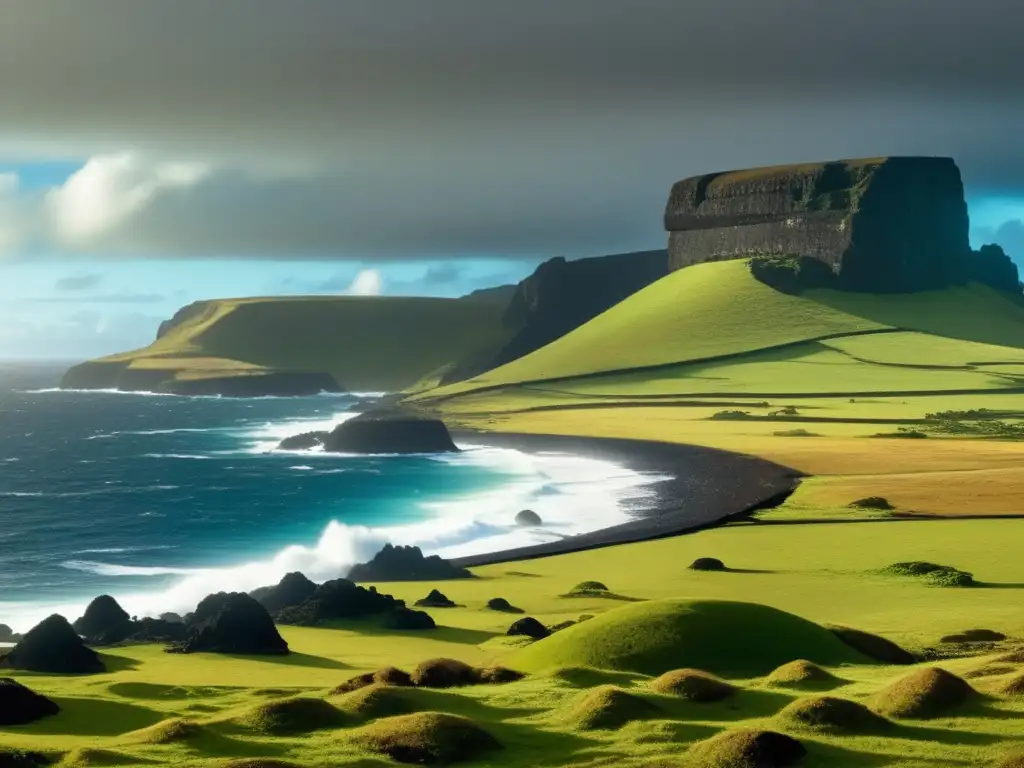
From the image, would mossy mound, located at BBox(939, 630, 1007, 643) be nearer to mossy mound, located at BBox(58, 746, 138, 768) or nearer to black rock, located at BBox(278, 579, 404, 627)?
black rock, located at BBox(278, 579, 404, 627)

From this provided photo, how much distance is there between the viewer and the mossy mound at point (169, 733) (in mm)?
25656

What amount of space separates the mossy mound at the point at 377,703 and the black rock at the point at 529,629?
12.8 metres

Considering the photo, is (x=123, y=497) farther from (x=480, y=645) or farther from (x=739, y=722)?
(x=739, y=722)

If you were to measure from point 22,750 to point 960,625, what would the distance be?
86.9 ft

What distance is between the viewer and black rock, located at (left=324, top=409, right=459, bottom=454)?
14088cm

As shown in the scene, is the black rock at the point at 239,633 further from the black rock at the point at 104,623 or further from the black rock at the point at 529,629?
the black rock at the point at 529,629

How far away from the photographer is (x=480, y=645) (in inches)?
1647

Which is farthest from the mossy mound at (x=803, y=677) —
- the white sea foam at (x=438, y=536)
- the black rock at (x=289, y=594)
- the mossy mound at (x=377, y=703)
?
the white sea foam at (x=438, y=536)

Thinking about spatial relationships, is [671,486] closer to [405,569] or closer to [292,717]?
[405,569]

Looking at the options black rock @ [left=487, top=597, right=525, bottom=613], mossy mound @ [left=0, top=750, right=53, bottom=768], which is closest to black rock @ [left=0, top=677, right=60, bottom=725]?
mossy mound @ [left=0, top=750, right=53, bottom=768]

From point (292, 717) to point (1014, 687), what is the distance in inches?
536

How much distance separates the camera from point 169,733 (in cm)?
2578

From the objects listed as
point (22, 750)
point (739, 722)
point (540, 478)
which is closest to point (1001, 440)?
point (540, 478)

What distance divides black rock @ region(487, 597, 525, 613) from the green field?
512 millimetres
